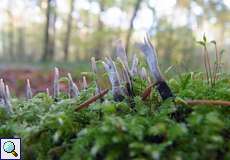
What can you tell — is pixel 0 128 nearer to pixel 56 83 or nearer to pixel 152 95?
pixel 56 83

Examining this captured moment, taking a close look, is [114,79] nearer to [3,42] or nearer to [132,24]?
[132,24]

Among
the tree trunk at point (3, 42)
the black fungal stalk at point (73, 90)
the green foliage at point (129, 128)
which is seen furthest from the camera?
the tree trunk at point (3, 42)

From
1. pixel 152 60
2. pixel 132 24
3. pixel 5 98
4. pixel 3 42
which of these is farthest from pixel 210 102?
pixel 3 42

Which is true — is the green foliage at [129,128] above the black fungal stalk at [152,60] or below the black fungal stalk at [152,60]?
below

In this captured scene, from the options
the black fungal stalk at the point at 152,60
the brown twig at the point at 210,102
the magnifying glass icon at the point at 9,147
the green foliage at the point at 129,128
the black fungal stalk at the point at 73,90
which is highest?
the black fungal stalk at the point at 152,60

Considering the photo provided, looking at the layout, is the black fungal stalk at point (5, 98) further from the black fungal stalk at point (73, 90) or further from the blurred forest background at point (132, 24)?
the blurred forest background at point (132, 24)

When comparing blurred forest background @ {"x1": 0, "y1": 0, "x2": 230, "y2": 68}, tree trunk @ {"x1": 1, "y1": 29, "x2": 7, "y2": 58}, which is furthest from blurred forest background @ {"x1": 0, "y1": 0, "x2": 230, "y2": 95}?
tree trunk @ {"x1": 1, "y1": 29, "x2": 7, "y2": 58}

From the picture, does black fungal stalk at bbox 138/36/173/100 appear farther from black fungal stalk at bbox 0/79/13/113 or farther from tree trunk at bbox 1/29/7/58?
tree trunk at bbox 1/29/7/58

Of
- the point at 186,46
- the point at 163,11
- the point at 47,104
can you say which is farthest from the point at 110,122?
the point at 163,11

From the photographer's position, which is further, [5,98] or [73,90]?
[73,90]


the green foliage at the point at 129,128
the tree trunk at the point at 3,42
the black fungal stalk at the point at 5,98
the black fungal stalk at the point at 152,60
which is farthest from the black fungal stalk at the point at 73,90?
the tree trunk at the point at 3,42
